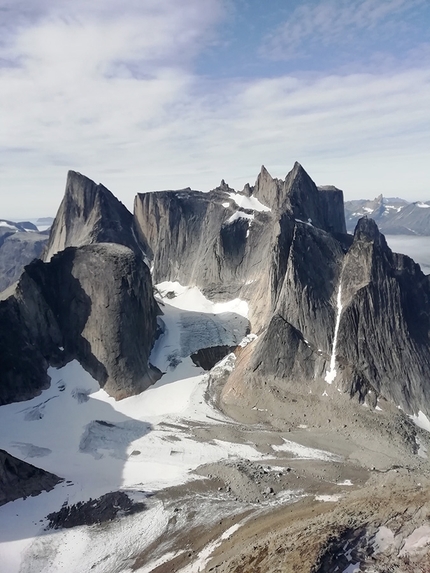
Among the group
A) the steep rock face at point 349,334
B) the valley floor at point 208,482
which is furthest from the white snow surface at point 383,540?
the steep rock face at point 349,334

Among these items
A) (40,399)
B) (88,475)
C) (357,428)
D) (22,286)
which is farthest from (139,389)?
(357,428)

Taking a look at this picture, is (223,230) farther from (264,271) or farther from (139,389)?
(139,389)

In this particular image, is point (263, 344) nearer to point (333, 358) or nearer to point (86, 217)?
point (333, 358)

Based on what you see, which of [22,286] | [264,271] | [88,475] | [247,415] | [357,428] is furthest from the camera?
[264,271]

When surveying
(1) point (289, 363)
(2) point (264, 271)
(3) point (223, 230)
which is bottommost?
(1) point (289, 363)

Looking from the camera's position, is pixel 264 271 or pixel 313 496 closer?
pixel 313 496

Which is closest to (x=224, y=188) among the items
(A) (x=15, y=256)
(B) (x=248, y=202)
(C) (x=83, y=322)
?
(B) (x=248, y=202)

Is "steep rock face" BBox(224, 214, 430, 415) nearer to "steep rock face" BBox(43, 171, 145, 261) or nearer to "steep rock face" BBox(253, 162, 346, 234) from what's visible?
"steep rock face" BBox(253, 162, 346, 234)
